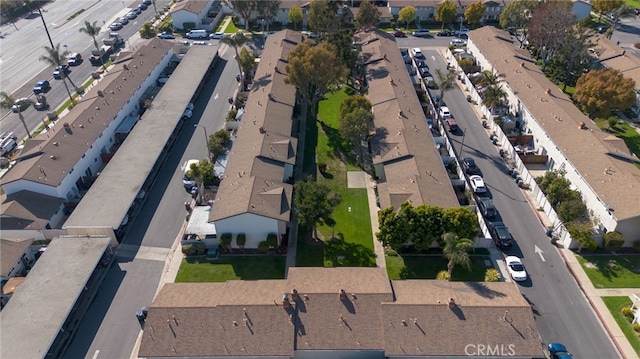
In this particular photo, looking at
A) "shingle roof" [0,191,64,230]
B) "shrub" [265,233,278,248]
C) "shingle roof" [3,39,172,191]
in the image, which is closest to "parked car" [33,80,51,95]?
"shingle roof" [3,39,172,191]

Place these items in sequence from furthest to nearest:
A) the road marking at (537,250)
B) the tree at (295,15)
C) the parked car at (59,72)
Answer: the tree at (295,15) < the parked car at (59,72) < the road marking at (537,250)

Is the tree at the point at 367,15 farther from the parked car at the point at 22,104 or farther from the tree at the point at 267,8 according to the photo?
the parked car at the point at 22,104

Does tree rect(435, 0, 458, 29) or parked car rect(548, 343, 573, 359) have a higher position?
tree rect(435, 0, 458, 29)

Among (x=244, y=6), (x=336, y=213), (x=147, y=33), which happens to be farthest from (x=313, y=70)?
(x=147, y=33)

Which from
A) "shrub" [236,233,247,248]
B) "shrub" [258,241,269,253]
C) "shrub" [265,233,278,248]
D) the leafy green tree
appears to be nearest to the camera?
the leafy green tree

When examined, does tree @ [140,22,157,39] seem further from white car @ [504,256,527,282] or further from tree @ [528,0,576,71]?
white car @ [504,256,527,282]

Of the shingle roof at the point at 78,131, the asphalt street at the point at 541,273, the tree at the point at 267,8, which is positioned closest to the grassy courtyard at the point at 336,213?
the asphalt street at the point at 541,273
